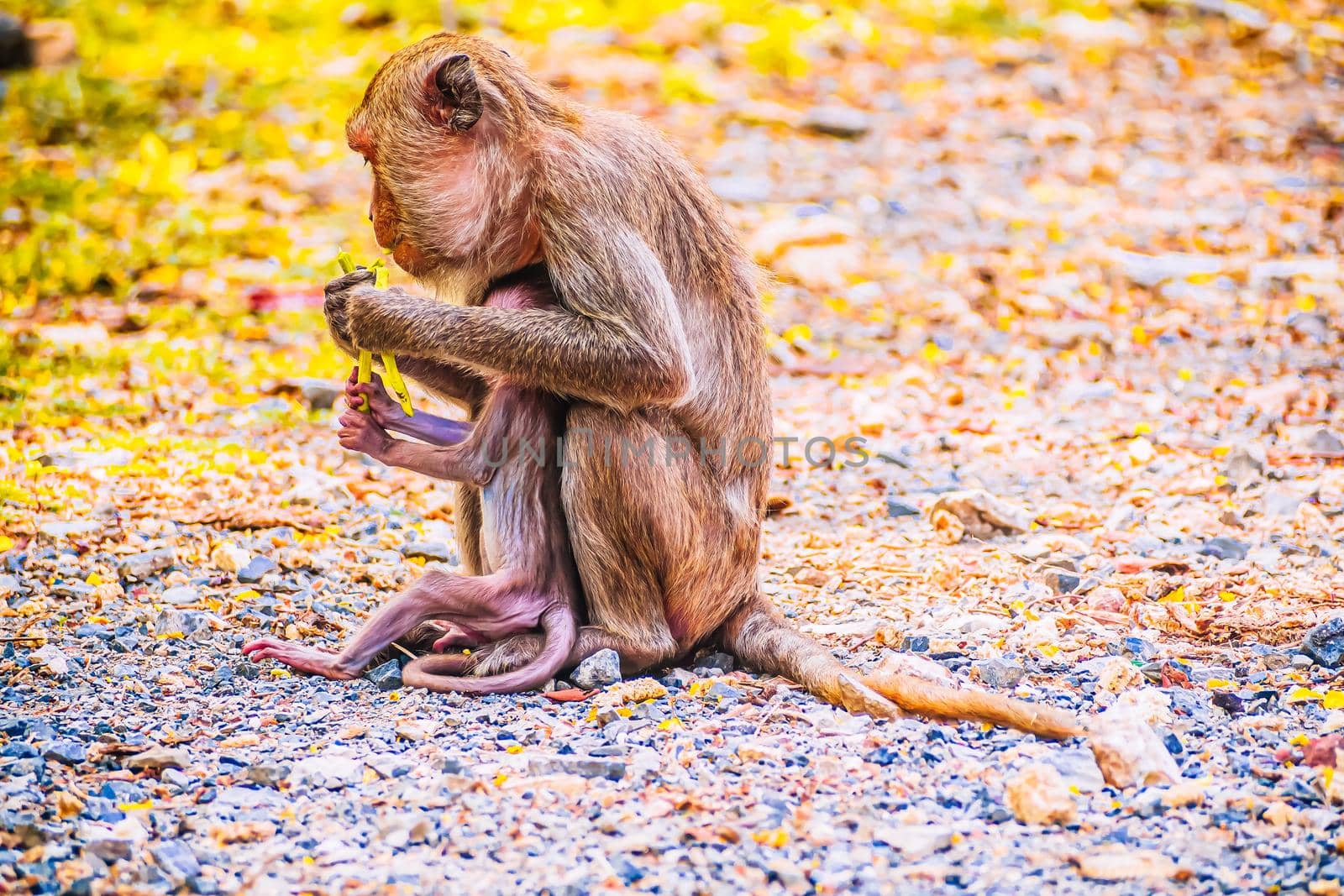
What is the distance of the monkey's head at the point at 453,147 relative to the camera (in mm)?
4254

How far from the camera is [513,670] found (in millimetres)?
4230

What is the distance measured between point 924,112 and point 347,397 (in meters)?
7.59

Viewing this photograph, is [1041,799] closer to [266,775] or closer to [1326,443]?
[266,775]

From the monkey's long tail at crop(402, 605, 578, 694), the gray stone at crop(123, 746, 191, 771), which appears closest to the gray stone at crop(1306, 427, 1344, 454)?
the monkey's long tail at crop(402, 605, 578, 694)

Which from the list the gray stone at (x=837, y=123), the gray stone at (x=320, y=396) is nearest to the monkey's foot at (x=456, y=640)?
the gray stone at (x=320, y=396)

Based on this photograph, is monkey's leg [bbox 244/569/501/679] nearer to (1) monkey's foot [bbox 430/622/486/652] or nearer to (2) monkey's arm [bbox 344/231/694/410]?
(1) monkey's foot [bbox 430/622/486/652]

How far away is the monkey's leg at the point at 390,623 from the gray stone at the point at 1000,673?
149 cm

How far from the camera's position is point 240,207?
356 inches

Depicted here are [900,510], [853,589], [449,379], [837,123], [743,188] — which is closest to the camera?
[449,379]

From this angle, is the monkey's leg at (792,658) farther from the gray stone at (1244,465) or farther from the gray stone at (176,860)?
the gray stone at (1244,465)

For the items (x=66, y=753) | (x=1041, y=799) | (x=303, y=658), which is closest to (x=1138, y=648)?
(x=1041, y=799)

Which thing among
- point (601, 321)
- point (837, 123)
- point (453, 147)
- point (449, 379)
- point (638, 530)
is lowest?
point (638, 530)

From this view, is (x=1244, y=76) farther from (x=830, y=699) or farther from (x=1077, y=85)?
(x=830, y=699)

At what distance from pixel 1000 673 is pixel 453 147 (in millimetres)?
2299
